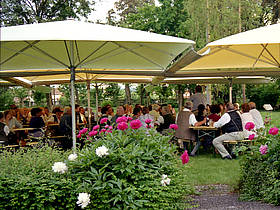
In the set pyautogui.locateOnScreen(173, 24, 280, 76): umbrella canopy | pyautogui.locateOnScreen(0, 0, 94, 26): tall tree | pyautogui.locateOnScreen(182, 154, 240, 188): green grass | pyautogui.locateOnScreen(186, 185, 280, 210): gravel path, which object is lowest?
pyautogui.locateOnScreen(182, 154, 240, 188): green grass

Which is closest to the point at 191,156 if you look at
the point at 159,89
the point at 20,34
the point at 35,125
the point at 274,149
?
the point at 35,125

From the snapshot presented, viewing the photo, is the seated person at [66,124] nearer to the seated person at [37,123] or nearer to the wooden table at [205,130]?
the seated person at [37,123]

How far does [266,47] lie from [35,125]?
5468mm

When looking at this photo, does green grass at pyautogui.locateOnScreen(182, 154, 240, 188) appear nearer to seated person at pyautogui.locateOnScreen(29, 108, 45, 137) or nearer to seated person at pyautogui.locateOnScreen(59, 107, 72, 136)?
seated person at pyautogui.locateOnScreen(59, 107, 72, 136)

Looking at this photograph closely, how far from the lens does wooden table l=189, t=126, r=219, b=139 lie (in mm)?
8484

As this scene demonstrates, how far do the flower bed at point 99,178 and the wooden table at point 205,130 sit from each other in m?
4.53

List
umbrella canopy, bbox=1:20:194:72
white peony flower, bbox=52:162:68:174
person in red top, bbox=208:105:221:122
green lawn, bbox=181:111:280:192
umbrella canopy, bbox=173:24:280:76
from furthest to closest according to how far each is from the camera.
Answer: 1. person in red top, bbox=208:105:221:122
2. umbrella canopy, bbox=173:24:280:76
3. green lawn, bbox=181:111:280:192
4. umbrella canopy, bbox=1:20:194:72
5. white peony flower, bbox=52:162:68:174

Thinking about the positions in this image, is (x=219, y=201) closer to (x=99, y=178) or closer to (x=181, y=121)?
(x=99, y=178)

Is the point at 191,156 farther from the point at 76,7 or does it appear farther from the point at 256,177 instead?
the point at 76,7

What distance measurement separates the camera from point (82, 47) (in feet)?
21.8

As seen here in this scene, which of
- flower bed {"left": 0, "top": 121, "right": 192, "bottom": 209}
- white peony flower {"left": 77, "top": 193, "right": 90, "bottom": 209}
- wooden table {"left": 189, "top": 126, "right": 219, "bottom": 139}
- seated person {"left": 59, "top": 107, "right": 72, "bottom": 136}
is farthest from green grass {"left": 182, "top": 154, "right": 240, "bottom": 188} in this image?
seated person {"left": 59, "top": 107, "right": 72, "bottom": 136}

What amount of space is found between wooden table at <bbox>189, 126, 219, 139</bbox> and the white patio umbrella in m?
1.97

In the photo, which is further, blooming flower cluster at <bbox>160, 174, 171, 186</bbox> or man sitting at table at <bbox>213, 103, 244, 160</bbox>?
man sitting at table at <bbox>213, 103, 244, 160</bbox>

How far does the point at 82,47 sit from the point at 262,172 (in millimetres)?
3981
